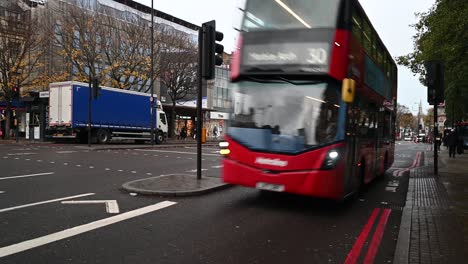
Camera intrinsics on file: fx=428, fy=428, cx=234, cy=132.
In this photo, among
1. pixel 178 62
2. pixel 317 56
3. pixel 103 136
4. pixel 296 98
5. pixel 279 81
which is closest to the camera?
pixel 317 56

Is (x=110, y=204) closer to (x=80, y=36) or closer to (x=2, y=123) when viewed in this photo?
(x=80, y=36)

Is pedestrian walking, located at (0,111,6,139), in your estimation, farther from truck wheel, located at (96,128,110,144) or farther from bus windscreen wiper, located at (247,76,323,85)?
bus windscreen wiper, located at (247,76,323,85)

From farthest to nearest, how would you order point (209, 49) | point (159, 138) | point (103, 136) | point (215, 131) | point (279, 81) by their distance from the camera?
point (215, 131), point (159, 138), point (103, 136), point (209, 49), point (279, 81)

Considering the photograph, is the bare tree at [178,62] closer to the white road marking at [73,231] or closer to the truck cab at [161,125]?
the truck cab at [161,125]

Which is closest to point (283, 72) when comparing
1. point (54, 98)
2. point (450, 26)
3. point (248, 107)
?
point (248, 107)

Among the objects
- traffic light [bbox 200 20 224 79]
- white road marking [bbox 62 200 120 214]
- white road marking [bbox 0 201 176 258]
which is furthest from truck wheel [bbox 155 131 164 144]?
white road marking [bbox 0 201 176 258]

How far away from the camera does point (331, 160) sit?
24.9 feet

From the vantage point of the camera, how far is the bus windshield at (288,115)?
304 inches

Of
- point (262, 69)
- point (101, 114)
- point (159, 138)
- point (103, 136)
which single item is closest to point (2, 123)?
point (103, 136)

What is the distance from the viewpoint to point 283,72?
7887mm

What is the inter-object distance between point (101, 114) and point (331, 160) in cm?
2396

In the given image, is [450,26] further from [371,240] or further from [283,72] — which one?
[371,240]

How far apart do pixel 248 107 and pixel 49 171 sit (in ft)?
24.0

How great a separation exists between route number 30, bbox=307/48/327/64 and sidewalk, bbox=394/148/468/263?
120 inches
